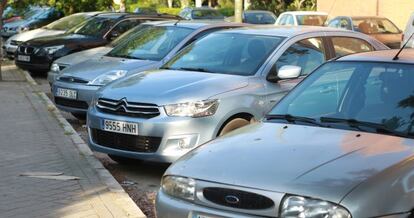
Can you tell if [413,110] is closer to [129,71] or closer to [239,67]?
[239,67]

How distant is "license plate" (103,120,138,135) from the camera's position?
6.60 metres

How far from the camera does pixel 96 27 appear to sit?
15.8 m

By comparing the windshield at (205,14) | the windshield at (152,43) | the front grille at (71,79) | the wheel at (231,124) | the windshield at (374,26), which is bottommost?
the windshield at (205,14)

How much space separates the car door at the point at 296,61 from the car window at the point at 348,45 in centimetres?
17

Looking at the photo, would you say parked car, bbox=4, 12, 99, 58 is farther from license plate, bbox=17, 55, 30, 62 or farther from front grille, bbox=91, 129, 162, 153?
front grille, bbox=91, 129, 162, 153

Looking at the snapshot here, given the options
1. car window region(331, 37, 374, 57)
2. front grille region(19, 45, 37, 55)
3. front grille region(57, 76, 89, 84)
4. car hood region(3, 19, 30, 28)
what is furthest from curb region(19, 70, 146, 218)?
car hood region(3, 19, 30, 28)

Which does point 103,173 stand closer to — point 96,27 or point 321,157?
point 321,157

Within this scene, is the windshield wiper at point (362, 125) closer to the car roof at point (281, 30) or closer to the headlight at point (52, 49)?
the car roof at point (281, 30)

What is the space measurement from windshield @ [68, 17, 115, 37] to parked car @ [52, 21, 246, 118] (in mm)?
5109

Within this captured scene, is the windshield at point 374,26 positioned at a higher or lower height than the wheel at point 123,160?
lower

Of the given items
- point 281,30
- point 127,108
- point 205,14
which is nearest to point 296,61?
point 281,30

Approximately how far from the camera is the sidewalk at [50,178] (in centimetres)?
566

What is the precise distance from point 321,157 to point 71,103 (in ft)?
21.1

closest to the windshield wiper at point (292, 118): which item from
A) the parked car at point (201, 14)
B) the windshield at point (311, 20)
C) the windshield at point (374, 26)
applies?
the windshield at point (374, 26)
